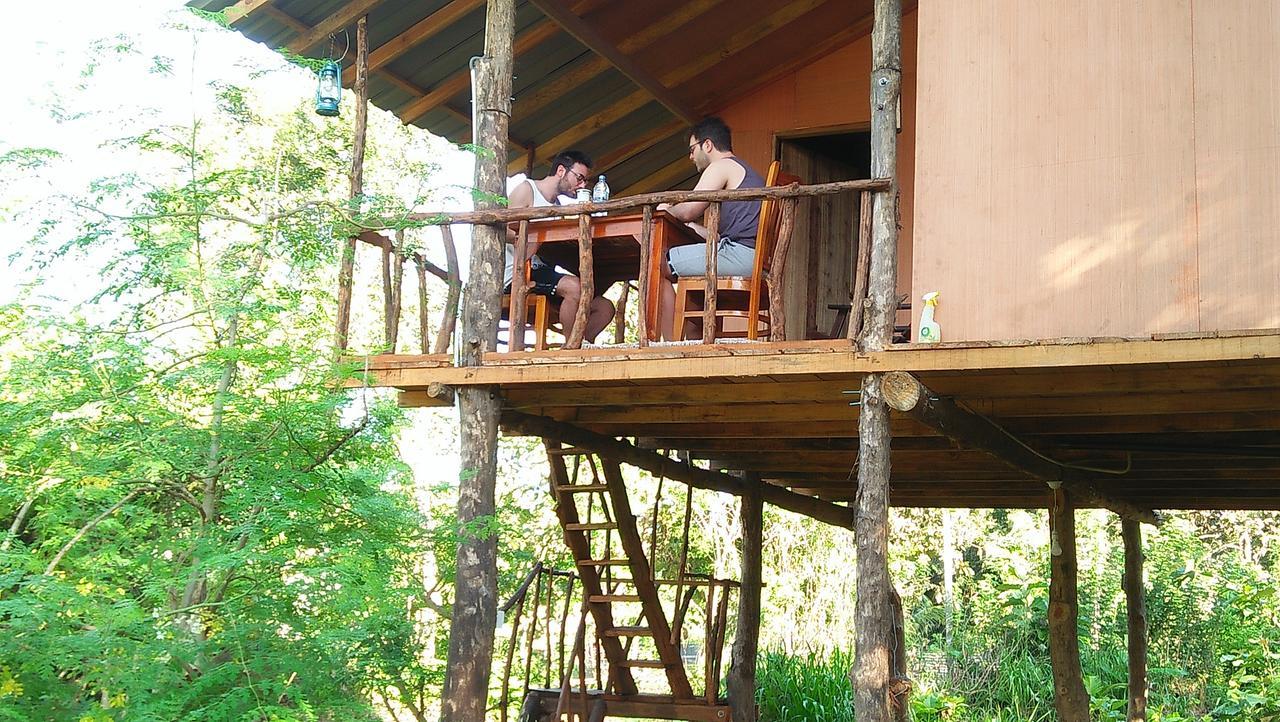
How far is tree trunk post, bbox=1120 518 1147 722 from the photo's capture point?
1067cm

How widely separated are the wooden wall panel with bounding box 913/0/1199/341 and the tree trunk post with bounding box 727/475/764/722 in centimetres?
469

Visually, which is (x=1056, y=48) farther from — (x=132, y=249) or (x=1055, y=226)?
(x=132, y=249)

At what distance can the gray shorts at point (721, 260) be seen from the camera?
6621 millimetres

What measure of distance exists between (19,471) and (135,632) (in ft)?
2.82

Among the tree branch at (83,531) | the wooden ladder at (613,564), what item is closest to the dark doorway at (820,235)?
the wooden ladder at (613,564)

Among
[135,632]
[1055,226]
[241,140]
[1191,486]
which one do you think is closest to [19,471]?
[135,632]

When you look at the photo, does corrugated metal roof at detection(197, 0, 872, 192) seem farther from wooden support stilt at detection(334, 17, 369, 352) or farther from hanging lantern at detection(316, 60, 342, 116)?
hanging lantern at detection(316, 60, 342, 116)

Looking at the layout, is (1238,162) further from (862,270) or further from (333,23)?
(333,23)

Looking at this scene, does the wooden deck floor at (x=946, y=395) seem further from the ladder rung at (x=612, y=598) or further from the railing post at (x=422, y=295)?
the ladder rung at (x=612, y=598)

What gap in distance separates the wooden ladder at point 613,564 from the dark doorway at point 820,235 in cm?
176

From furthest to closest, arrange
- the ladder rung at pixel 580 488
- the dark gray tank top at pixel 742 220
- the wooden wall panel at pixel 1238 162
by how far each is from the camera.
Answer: the ladder rung at pixel 580 488, the dark gray tank top at pixel 742 220, the wooden wall panel at pixel 1238 162

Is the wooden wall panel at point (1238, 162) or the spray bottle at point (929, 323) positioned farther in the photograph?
the spray bottle at point (929, 323)

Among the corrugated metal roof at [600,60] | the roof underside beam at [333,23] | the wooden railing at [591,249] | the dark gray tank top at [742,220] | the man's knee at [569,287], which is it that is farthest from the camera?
the corrugated metal roof at [600,60]

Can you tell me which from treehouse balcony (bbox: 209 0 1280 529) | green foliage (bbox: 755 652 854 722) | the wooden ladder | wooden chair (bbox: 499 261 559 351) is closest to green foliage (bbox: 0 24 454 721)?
treehouse balcony (bbox: 209 0 1280 529)
